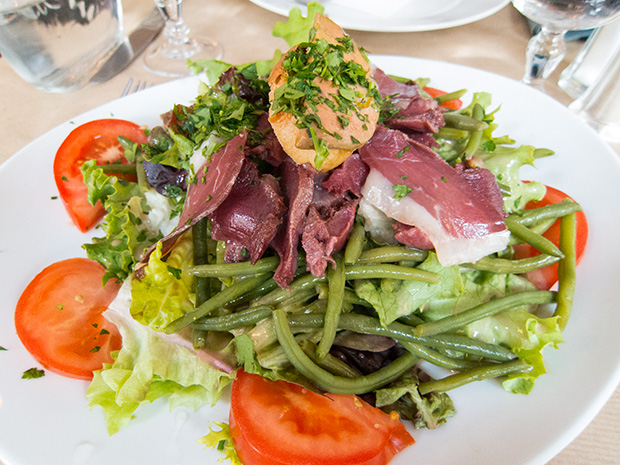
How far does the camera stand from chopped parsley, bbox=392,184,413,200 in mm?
2061

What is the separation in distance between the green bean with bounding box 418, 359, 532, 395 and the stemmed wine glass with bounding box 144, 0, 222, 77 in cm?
349

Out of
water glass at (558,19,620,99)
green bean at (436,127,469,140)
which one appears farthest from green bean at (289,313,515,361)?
water glass at (558,19,620,99)

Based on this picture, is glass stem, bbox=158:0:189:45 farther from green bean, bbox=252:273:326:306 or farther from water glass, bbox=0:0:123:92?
green bean, bbox=252:273:326:306

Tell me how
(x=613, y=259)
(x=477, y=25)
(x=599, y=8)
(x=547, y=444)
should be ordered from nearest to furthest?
(x=547, y=444), (x=613, y=259), (x=599, y=8), (x=477, y=25)

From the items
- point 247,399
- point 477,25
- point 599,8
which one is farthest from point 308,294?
point 477,25

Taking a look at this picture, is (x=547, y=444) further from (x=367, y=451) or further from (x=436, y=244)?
(x=436, y=244)

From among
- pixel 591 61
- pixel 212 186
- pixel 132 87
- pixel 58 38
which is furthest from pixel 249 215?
pixel 591 61

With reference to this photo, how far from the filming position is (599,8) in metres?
2.96

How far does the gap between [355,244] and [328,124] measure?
565 millimetres

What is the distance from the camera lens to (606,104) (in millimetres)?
3426

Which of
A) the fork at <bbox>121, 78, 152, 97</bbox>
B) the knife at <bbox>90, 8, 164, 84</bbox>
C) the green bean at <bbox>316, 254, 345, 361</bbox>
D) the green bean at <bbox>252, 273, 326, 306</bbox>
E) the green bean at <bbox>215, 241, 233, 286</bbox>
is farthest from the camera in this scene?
the knife at <bbox>90, 8, 164, 84</bbox>

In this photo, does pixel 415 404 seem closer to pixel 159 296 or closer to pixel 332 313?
pixel 332 313

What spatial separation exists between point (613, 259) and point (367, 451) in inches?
63.8

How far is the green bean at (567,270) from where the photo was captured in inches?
83.3
